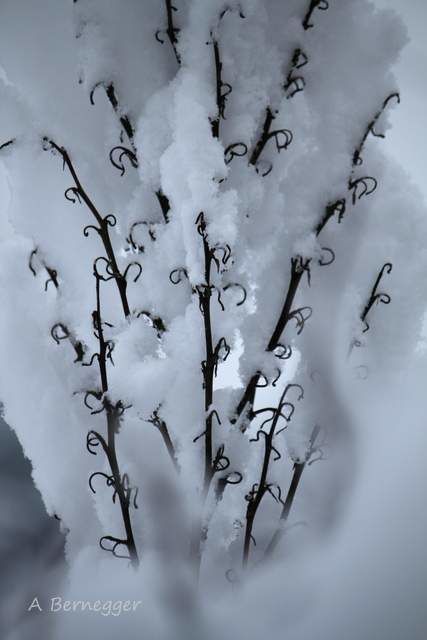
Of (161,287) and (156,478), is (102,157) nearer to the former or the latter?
(161,287)

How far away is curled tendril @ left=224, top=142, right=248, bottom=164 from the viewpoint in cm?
68

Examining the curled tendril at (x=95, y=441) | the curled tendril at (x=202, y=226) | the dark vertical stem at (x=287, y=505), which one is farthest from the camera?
the dark vertical stem at (x=287, y=505)

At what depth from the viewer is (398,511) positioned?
26.4 inches

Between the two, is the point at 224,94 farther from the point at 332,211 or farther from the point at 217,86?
the point at 332,211

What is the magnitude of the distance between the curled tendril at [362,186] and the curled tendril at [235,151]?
175 mm

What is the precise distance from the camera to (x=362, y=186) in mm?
774

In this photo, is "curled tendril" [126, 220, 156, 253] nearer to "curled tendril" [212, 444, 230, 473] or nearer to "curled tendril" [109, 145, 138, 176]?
"curled tendril" [109, 145, 138, 176]

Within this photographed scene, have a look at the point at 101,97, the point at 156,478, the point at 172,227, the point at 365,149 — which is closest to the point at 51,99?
the point at 101,97

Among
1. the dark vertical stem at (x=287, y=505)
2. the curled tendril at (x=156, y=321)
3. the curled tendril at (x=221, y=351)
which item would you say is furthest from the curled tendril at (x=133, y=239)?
the dark vertical stem at (x=287, y=505)

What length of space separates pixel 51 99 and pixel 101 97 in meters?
0.09

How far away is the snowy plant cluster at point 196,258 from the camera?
68 cm

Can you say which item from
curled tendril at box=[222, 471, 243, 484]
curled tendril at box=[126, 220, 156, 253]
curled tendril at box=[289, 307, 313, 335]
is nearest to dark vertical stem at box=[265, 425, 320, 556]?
curled tendril at box=[222, 471, 243, 484]

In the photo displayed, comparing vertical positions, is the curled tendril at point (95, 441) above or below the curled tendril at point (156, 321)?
below

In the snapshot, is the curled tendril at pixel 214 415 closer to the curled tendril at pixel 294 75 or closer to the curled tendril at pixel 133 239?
the curled tendril at pixel 133 239
